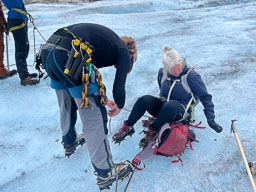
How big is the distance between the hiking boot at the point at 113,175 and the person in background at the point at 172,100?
35 cm

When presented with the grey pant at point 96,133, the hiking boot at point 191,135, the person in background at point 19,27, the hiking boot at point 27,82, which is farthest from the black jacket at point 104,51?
the hiking boot at point 27,82

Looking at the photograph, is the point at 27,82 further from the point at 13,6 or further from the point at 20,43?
the point at 13,6

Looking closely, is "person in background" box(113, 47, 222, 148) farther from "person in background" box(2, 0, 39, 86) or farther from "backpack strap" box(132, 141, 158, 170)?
"person in background" box(2, 0, 39, 86)

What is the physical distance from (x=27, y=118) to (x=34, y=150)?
643mm

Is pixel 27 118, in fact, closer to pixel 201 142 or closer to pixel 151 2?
pixel 201 142

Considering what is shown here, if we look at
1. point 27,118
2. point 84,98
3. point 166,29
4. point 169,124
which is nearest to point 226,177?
point 169,124

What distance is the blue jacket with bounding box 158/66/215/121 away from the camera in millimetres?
2102

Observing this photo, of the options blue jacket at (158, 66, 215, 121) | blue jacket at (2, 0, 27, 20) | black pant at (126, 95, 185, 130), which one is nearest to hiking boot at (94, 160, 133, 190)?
black pant at (126, 95, 185, 130)

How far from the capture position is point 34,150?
2.34 meters

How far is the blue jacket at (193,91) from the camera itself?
6.89ft

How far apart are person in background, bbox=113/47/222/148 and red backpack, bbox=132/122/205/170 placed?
0.31 feet

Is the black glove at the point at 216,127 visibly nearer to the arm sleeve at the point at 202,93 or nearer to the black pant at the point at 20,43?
the arm sleeve at the point at 202,93

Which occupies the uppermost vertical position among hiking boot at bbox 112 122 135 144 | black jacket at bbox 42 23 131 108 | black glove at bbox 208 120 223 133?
black jacket at bbox 42 23 131 108

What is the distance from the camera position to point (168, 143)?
1.95 m
